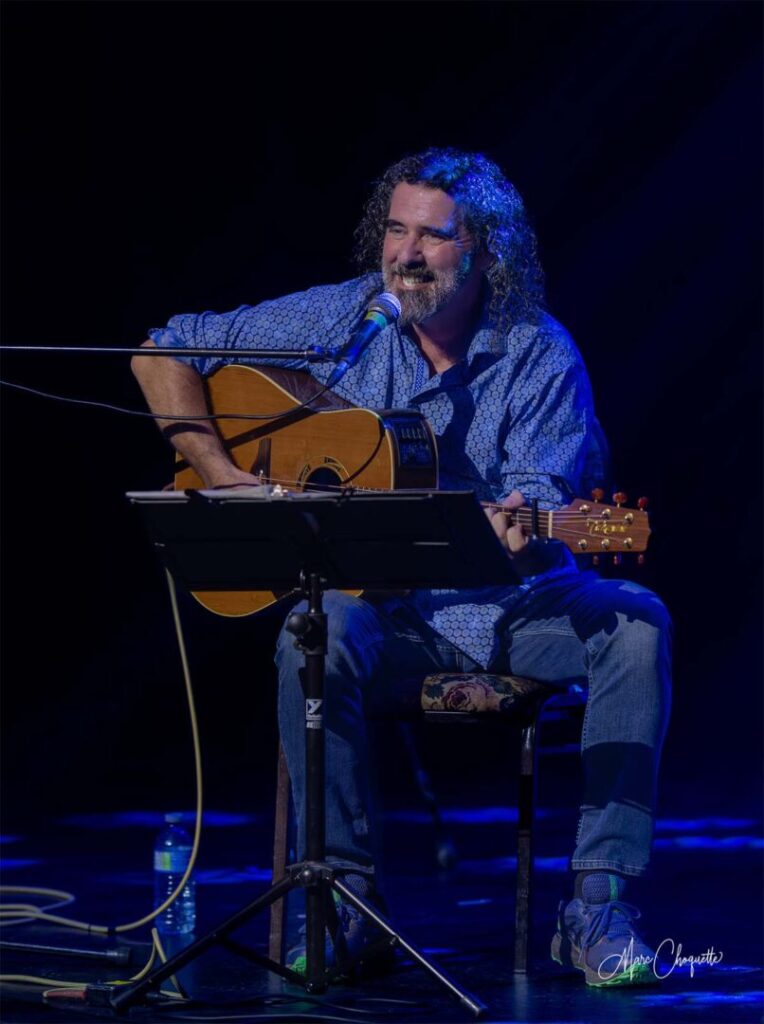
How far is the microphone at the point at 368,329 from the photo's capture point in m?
2.77

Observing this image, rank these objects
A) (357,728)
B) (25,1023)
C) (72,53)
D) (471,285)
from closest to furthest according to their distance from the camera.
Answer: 1. (25,1023)
2. (357,728)
3. (471,285)
4. (72,53)

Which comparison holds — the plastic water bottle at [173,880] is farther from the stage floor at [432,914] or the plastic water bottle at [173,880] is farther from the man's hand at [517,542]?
the man's hand at [517,542]

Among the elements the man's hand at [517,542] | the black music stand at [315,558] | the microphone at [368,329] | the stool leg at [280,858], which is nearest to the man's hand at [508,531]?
the man's hand at [517,542]

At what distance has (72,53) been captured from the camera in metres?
5.16

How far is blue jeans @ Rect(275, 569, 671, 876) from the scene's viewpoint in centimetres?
302

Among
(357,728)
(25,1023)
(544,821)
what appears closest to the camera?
(25,1023)

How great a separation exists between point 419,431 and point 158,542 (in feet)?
2.36

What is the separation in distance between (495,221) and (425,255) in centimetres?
22

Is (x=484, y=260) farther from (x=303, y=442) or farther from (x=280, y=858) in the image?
(x=280, y=858)

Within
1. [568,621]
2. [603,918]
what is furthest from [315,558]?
[603,918]

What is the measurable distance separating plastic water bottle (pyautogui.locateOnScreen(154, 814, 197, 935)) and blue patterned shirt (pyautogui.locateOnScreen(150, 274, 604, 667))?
2.96 feet

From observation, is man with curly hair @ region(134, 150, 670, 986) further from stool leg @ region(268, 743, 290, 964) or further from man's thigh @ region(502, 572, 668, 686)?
stool leg @ region(268, 743, 290, 964)

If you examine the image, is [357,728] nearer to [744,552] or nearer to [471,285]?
[471,285]

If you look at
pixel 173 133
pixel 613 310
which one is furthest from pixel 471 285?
pixel 173 133
